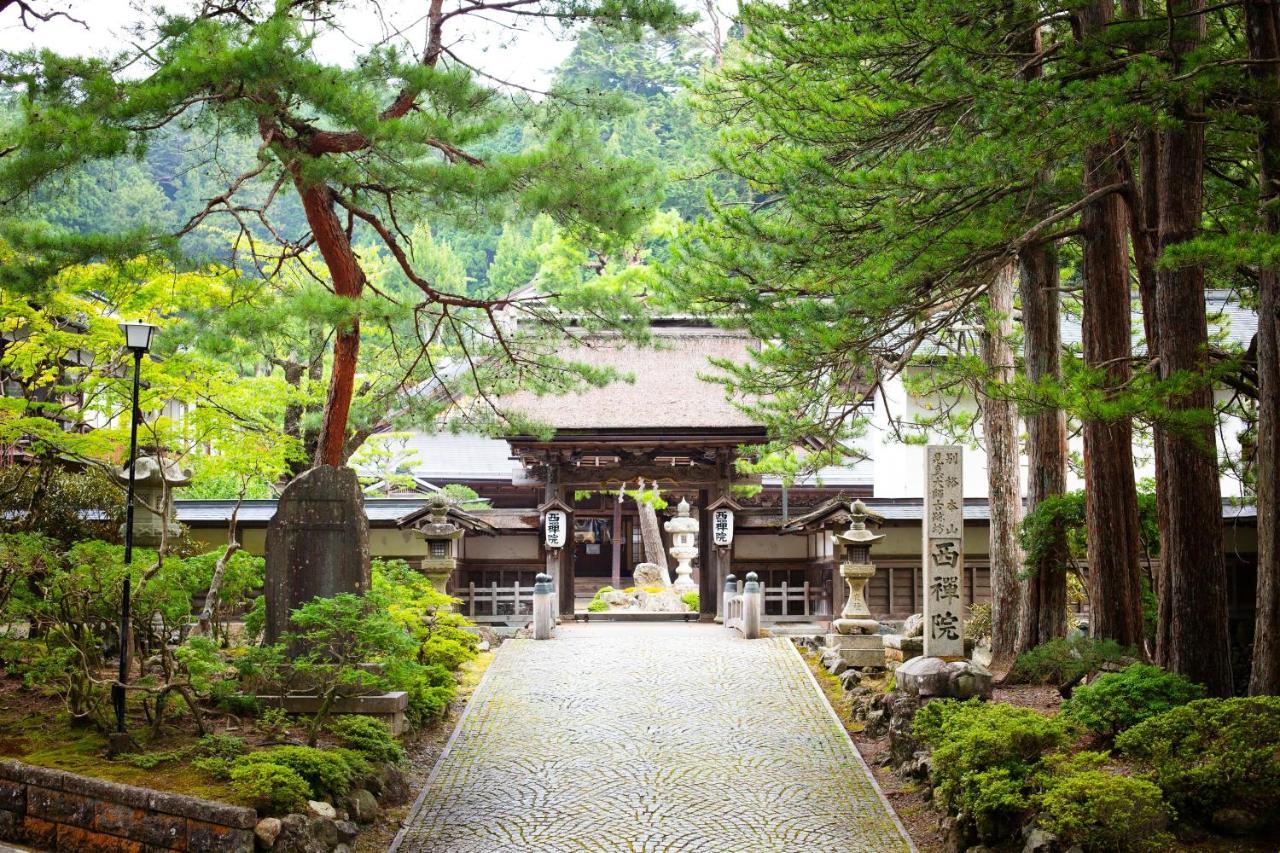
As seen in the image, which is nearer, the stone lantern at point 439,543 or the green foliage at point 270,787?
the green foliage at point 270,787

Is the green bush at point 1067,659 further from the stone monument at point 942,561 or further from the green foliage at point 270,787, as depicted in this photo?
the green foliage at point 270,787

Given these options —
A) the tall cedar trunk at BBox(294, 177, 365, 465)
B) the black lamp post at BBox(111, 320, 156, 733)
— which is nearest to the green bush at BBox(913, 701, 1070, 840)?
the black lamp post at BBox(111, 320, 156, 733)

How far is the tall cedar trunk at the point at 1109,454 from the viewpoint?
34.3ft

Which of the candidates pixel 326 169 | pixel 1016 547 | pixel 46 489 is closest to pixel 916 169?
pixel 326 169

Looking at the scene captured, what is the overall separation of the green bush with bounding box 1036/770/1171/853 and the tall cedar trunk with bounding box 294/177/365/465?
786 cm

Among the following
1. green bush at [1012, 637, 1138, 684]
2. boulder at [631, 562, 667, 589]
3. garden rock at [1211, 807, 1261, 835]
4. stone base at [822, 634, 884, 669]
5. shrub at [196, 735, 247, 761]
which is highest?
boulder at [631, 562, 667, 589]

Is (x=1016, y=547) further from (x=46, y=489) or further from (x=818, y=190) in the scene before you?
(x=46, y=489)

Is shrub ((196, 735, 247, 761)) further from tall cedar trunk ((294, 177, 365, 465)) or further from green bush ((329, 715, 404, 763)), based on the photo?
tall cedar trunk ((294, 177, 365, 465))

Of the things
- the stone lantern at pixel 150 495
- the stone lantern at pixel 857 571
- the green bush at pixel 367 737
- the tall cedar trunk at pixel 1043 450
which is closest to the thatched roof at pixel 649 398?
the stone lantern at pixel 857 571

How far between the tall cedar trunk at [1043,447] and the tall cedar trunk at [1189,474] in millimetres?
2717

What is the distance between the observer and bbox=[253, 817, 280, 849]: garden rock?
23.3 feet

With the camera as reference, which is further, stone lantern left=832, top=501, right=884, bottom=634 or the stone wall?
stone lantern left=832, top=501, right=884, bottom=634

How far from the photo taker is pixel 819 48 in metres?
10.1

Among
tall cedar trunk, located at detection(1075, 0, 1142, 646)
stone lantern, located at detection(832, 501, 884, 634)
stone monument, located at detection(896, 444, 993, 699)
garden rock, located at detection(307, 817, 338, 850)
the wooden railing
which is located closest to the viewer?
garden rock, located at detection(307, 817, 338, 850)
